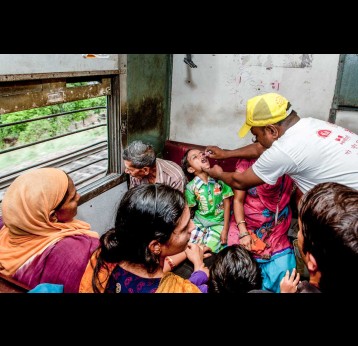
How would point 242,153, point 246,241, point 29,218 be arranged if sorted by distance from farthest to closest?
point 242,153, point 246,241, point 29,218

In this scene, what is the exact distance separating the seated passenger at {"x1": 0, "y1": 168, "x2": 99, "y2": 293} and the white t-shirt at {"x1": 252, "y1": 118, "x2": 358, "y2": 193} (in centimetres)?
152

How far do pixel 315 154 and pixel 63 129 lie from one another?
494 centimetres

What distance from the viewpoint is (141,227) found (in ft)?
5.22

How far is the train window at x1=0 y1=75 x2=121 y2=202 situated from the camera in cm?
265

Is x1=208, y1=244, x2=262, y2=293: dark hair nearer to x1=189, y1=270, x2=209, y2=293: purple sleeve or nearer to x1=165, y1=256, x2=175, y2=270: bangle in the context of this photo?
x1=189, y1=270, x2=209, y2=293: purple sleeve

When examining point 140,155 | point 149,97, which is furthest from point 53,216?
point 149,97

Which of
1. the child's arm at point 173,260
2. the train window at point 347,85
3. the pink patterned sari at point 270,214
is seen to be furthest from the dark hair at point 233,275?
the train window at point 347,85

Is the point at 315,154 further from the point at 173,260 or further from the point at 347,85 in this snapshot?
the point at 347,85

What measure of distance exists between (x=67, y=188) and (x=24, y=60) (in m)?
1.15
